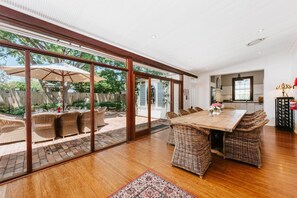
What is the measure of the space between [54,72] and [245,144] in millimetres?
4718

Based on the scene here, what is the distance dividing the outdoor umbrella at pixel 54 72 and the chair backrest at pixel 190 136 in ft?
7.81

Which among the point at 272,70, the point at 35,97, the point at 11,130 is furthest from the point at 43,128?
the point at 272,70

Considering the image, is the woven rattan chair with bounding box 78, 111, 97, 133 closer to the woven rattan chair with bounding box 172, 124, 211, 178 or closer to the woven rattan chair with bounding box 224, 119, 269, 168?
the woven rattan chair with bounding box 172, 124, 211, 178

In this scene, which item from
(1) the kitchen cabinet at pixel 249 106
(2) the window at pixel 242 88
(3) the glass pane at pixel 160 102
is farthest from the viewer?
(2) the window at pixel 242 88

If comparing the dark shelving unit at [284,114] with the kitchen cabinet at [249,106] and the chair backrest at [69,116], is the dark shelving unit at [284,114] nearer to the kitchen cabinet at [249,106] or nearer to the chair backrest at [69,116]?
the kitchen cabinet at [249,106]

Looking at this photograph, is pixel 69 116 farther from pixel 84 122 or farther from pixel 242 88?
pixel 242 88

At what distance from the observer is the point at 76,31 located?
2664 mm

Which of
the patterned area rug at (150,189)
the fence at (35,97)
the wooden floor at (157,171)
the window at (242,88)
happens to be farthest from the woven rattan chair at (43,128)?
the window at (242,88)

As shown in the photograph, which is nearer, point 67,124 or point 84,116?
point 67,124

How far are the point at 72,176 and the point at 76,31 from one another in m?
2.76

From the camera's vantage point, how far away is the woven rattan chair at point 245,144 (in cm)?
237

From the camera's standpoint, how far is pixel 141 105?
4.87 metres

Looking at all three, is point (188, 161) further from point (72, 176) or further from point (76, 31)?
point (76, 31)

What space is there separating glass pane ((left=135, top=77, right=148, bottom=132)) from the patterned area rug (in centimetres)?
234
